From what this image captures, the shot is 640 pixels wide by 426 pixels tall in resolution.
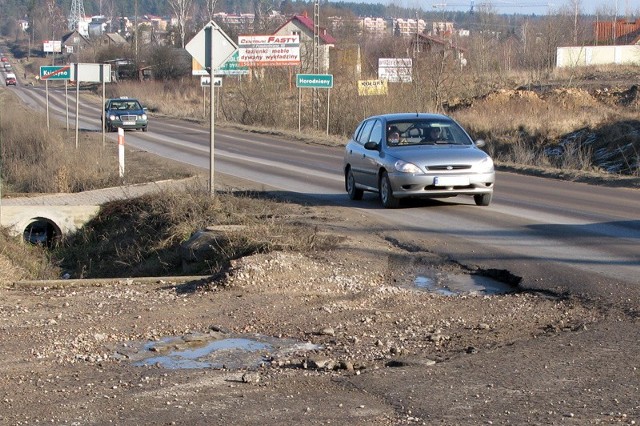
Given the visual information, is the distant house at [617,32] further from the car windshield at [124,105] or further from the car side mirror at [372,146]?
the car side mirror at [372,146]

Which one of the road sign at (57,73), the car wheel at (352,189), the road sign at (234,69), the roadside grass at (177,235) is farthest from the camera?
the road sign at (234,69)

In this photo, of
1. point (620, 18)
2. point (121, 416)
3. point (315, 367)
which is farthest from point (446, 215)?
point (620, 18)

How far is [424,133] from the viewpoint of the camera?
57.0ft

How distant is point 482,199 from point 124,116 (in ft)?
110

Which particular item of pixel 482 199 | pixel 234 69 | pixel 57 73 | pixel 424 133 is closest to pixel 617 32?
pixel 234 69

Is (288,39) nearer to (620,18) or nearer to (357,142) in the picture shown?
(357,142)

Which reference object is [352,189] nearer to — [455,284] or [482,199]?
[482,199]

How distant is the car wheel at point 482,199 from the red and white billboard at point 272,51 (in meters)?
42.5

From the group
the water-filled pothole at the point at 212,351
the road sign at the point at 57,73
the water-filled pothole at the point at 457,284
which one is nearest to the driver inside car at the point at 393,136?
the water-filled pothole at the point at 457,284

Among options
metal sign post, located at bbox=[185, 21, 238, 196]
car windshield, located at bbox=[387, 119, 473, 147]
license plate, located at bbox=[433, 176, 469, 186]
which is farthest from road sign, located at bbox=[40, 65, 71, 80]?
license plate, located at bbox=[433, 176, 469, 186]

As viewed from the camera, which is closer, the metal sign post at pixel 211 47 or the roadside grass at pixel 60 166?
the metal sign post at pixel 211 47

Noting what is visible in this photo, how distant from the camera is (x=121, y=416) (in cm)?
611

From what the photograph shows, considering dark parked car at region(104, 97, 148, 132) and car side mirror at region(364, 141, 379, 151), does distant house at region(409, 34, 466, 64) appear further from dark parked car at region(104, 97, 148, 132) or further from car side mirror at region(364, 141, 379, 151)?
car side mirror at region(364, 141, 379, 151)

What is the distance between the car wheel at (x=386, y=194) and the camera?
16.7 metres
